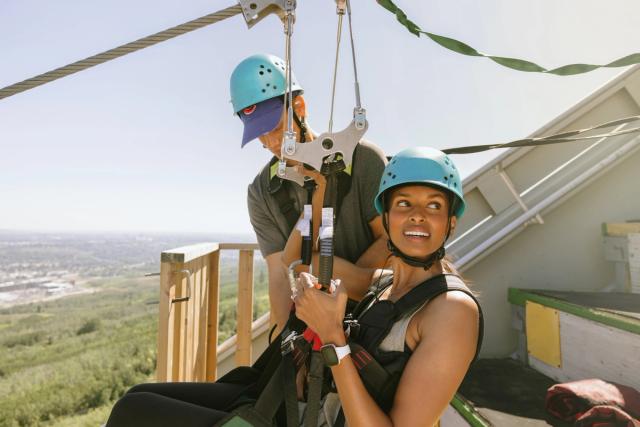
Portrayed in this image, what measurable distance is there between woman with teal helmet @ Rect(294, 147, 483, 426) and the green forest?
10.1 metres

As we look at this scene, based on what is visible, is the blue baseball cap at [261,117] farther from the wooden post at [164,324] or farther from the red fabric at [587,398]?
the red fabric at [587,398]

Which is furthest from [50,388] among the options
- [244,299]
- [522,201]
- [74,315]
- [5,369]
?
[522,201]

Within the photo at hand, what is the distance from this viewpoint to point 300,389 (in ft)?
5.55

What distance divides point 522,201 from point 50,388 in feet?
122

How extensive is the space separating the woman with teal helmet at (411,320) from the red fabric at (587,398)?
3.86 feet

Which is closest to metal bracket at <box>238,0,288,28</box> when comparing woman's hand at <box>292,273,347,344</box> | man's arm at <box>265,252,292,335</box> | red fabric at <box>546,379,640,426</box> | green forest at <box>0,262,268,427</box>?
woman's hand at <box>292,273,347,344</box>

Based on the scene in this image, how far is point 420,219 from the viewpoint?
5.27 ft

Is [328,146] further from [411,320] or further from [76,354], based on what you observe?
[76,354]

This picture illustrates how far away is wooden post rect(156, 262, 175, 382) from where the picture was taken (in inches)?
104

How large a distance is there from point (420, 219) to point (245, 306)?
2.64m

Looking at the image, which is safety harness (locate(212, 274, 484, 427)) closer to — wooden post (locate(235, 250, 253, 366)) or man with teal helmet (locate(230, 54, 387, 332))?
man with teal helmet (locate(230, 54, 387, 332))

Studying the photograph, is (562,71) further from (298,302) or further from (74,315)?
(74,315)

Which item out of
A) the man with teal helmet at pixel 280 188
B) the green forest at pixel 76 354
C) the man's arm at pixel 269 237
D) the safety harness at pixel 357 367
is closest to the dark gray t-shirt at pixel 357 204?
the man with teal helmet at pixel 280 188

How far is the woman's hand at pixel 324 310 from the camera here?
1.35 meters
